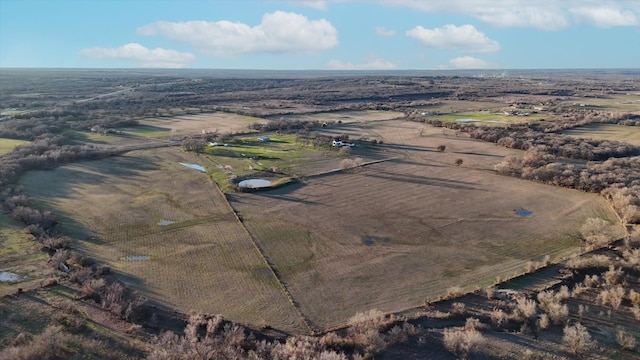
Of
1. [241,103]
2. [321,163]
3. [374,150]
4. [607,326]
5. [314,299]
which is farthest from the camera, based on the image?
[241,103]

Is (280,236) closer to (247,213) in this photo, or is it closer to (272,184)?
(247,213)

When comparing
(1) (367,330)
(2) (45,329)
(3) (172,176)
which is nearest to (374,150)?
(3) (172,176)

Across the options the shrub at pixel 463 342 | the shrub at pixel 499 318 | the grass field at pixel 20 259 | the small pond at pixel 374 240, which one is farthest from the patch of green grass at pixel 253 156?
the shrub at pixel 463 342

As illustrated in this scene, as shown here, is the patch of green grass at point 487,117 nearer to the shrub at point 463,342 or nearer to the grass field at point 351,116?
the grass field at point 351,116

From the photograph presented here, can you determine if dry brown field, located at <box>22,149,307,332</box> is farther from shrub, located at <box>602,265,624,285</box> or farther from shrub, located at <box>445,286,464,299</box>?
shrub, located at <box>602,265,624,285</box>

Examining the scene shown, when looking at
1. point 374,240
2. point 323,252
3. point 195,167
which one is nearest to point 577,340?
point 374,240

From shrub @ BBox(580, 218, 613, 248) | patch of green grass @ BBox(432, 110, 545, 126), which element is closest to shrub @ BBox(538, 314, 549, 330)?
shrub @ BBox(580, 218, 613, 248)
